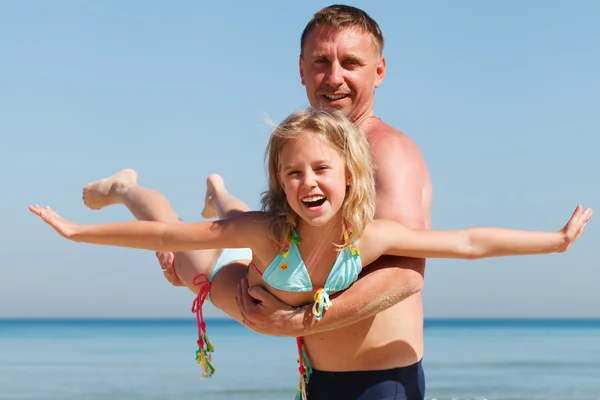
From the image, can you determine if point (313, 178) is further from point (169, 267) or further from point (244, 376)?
point (244, 376)

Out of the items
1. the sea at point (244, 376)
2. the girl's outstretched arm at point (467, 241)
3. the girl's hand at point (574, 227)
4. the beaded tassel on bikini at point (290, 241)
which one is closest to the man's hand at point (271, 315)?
the beaded tassel on bikini at point (290, 241)

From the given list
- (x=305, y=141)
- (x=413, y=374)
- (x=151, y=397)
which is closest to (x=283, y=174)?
(x=305, y=141)

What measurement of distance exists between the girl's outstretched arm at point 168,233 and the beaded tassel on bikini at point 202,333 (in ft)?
2.87

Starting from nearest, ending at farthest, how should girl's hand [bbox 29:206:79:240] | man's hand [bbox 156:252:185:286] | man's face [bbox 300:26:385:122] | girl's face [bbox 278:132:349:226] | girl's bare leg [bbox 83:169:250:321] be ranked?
1. girl's face [bbox 278:132:349:226]
2. girl's hand [bbox 29:206:79:240]
3. man's face [bbox 300:26:385:122]
4. girl's bare leg [bbox 83:169:250:321]
5. man's hand [bbox 156:252:185:286]

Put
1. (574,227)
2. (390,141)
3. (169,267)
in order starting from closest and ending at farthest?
(574,227) → (390,141) → (169,267)

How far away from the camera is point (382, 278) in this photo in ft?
11.5

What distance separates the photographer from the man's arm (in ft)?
11.4

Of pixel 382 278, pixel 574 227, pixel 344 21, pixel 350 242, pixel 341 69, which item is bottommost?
pixel 382 278

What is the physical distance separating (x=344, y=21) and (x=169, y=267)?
Result: 1839mm

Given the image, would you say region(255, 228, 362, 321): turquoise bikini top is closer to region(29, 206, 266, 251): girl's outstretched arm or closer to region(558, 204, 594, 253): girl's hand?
region(29, 206, 266, 251): girl's outstretched arm

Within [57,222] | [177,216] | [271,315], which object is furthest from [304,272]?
[177,216]

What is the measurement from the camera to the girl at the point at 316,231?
11.2ft

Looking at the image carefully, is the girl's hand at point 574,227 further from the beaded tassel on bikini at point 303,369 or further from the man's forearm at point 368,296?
the beaded tassel on bikini at point 303,369

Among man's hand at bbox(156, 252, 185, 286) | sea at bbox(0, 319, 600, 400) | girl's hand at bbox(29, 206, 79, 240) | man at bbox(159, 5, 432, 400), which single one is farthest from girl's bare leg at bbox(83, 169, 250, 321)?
sea at bbox(0, 319, 600, 400)
